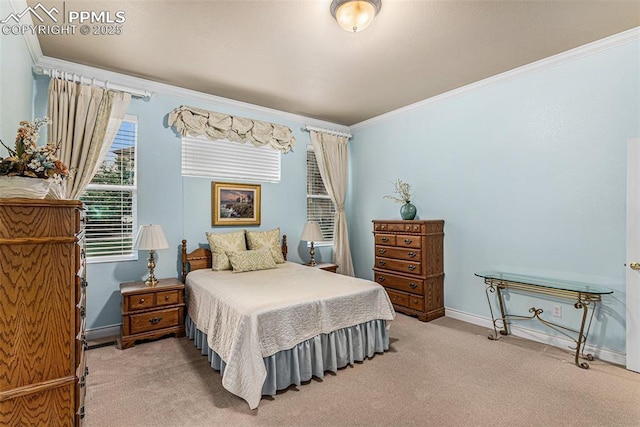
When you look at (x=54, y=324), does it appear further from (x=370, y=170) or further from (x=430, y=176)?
(x=370, y=170)

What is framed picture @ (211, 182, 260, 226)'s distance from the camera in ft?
13.5

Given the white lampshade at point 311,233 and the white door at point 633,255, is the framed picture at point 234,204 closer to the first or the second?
the white lampshade at point 311,233

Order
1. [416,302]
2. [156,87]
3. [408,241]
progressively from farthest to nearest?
[408,241] → [416,302] → [156,87]

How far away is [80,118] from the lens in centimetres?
314

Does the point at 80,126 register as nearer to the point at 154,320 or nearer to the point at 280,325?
the point at 154,320

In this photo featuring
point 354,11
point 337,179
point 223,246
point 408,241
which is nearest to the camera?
point 354,11

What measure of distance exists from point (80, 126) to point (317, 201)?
316 centimetres

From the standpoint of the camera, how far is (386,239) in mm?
4328

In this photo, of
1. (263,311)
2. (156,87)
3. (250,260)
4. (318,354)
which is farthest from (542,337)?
(156,87)

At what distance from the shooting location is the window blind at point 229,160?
3947 millimetres

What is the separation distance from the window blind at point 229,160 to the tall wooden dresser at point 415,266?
6.09ft

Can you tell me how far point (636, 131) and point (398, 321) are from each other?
2865mm

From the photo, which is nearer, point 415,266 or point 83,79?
point 83,79

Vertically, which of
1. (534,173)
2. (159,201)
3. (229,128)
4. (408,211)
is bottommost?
(408,211)
